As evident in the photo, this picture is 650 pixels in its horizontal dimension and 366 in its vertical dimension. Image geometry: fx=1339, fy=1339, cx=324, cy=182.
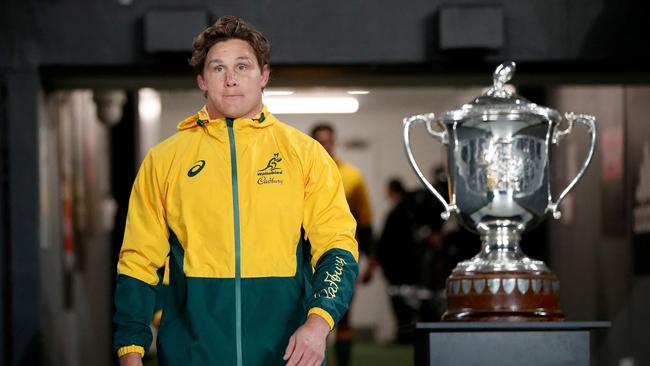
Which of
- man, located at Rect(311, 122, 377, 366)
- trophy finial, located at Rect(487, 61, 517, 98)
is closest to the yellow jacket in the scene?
trophy finial, located at Rect(487, 61, 517, 98)

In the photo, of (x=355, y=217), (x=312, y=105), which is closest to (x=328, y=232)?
(x=355, y=217)

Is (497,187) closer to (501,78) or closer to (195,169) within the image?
(501,78)

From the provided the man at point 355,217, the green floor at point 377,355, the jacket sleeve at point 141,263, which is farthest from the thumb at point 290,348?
the green floor at point 377,355

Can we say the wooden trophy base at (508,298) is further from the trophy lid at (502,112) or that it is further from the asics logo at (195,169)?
A: the asics logo at (195,169)

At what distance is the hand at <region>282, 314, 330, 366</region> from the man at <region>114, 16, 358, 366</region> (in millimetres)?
72

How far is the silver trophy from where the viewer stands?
9.35 feet

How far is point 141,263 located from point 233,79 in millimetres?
363

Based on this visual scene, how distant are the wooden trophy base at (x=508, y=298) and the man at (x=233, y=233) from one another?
21.5 inches

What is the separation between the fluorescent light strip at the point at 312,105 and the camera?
498 inches

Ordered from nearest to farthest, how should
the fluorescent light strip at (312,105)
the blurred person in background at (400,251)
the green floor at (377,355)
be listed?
the green floor at (377,355), the blurred person in background at (400,251), the fluorescent light strip at (312,105)

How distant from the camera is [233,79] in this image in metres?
2.37

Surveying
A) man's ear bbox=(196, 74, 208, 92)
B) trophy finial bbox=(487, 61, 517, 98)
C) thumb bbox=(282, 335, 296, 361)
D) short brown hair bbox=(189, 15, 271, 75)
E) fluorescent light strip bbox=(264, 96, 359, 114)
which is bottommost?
thumb bbox=(282, 335, 296, 361)

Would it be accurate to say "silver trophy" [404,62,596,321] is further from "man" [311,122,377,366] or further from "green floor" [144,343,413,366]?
"green floor" [144,343,413,366]

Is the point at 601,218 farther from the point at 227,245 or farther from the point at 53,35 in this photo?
the point at 227,245
